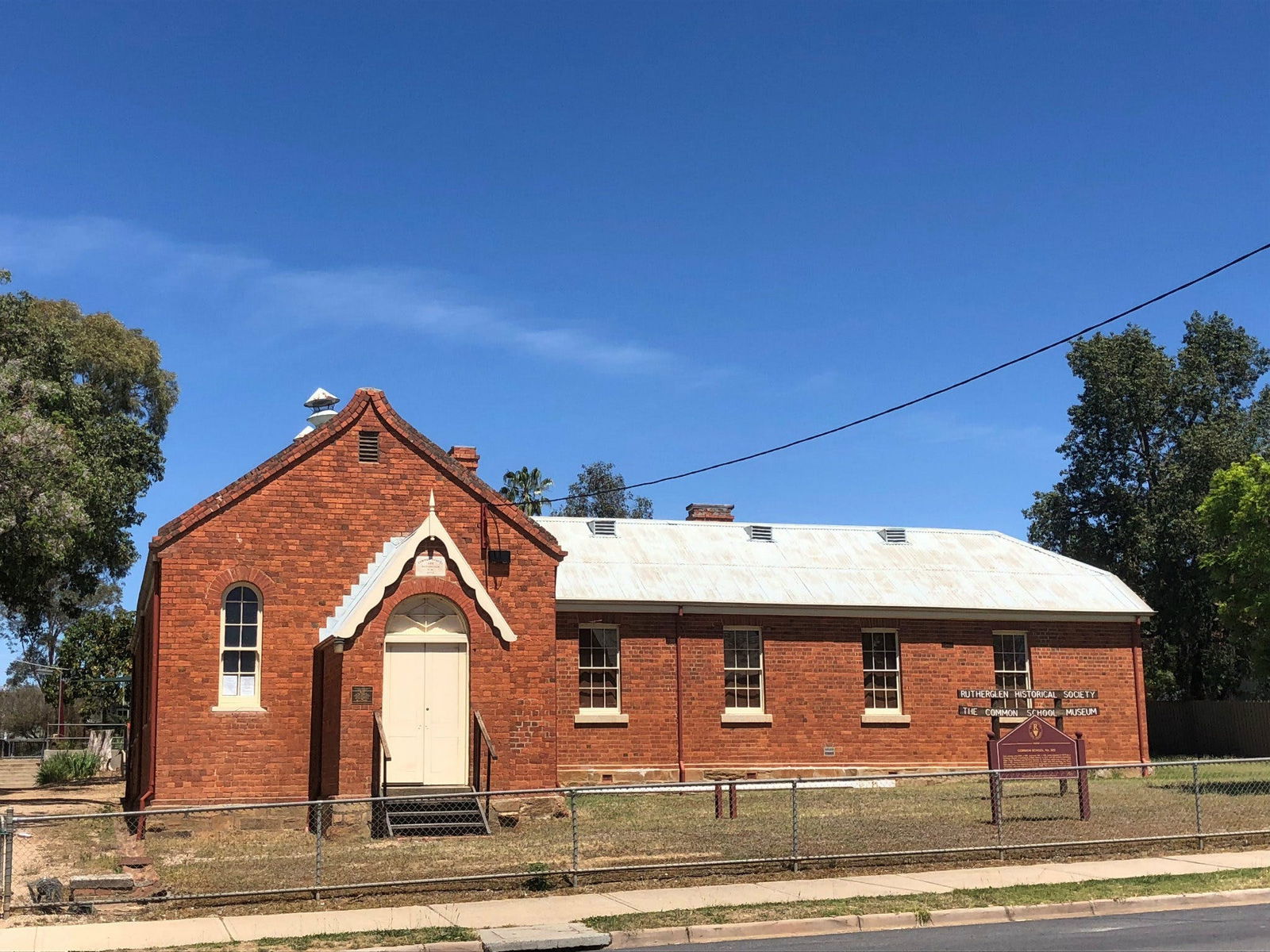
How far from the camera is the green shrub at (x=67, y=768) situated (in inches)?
1494

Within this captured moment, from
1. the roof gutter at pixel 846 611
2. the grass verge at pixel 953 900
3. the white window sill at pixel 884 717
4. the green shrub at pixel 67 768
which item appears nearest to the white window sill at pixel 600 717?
the roof gutter at pixel 846 611

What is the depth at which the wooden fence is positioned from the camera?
39906 millimetres

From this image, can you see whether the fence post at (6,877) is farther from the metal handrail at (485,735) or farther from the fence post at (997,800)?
the fence post at (997,800)

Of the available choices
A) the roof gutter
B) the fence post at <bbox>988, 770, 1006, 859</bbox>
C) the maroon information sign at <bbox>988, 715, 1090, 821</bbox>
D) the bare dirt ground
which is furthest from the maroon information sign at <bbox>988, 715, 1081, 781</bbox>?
the bare dirt ground

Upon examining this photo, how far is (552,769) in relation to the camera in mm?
22312

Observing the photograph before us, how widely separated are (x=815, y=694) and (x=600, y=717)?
5.09 m

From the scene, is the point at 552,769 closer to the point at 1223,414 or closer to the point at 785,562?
the point at 785,562

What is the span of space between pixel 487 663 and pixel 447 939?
965 cm

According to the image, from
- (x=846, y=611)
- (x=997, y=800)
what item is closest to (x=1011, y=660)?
(x=846, y=611)

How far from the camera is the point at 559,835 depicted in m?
19.5

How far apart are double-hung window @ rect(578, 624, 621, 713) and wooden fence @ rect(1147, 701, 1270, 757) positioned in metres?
19.6

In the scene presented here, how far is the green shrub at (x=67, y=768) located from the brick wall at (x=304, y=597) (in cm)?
1912

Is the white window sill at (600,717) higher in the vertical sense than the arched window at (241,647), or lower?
lower

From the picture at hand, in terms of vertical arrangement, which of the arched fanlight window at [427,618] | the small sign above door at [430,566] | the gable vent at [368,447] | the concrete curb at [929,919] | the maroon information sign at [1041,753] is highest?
the gable vent at [368,447]
